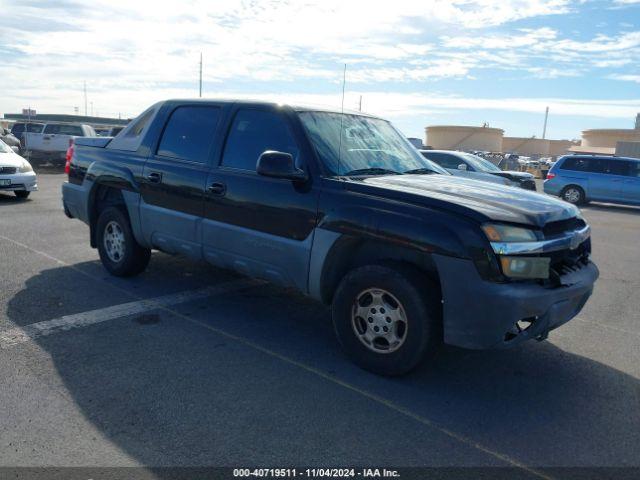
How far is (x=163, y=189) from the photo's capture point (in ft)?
17.9

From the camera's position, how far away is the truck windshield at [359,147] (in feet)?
14.8

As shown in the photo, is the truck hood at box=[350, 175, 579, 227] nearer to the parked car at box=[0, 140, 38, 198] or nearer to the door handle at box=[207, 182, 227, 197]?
the door handle at box=[207, 182, 227, 197]

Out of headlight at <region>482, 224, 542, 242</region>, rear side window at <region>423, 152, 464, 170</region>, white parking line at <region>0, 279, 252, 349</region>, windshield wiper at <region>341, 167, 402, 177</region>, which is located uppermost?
windshield wiper at <region>341, 167, 402, 177</region>

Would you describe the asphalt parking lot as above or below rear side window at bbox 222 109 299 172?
below

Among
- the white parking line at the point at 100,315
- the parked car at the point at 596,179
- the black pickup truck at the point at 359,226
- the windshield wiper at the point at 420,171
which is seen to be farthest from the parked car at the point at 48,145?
the windshield wiper at the point at 420,171

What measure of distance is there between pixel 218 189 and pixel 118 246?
6.06 feet

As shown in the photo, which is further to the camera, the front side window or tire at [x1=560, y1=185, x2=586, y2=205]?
tire at [x1=560, y1=185, x2=586, y2=205]

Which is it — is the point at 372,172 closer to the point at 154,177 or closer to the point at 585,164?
the point at 154,177

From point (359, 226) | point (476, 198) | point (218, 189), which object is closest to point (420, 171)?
point (476, 198)

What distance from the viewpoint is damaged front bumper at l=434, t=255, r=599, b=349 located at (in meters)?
3.50

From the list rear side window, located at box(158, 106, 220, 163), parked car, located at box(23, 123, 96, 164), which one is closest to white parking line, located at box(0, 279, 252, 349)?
rear side window, located at box(158, 106, 220, 163)

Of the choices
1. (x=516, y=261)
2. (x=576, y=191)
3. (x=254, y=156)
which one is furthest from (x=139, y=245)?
(x=576, y=191)

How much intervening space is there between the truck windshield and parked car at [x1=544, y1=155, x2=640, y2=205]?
583 inches

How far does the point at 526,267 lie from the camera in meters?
3.58
